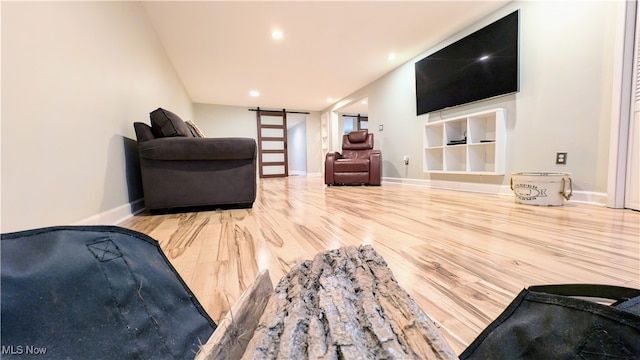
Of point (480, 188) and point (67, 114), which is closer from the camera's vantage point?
point (67, 114)

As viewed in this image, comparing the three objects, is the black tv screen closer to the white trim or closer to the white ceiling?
the white ceiling

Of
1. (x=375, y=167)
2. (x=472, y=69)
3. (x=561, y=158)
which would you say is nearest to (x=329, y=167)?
(x=375, y=167)

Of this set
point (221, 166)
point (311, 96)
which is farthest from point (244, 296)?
point (311, 96)

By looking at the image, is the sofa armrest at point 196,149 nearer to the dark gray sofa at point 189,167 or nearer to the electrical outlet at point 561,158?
the dark gray sofa at point 189,167

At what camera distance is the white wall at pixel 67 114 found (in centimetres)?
83

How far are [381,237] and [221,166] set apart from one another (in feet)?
4.42

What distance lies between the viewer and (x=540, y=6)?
2234 mm

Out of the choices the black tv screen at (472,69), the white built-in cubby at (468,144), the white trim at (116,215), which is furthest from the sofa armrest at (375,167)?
the white trim at (116,215)

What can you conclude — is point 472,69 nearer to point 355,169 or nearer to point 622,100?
point 622,100

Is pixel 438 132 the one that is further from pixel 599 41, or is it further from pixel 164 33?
pixel 164 33

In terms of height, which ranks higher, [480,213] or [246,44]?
[246,44]

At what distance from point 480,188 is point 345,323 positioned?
3160 mm

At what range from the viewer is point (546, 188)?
1.93 metres

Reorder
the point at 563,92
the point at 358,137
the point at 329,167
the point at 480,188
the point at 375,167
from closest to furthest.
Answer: the point at 563,92, the point at 480,188, the point at 375,167, the point at 329,167, the point at 358,137
